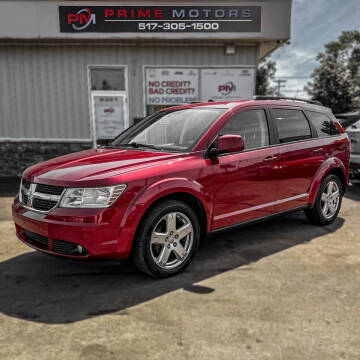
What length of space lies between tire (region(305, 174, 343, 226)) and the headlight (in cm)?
320

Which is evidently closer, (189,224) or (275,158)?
(189,224)

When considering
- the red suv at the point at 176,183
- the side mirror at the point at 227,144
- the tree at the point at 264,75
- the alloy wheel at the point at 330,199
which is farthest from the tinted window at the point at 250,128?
the tree at the point at 264,75

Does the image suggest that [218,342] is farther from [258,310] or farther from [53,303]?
[53,303]

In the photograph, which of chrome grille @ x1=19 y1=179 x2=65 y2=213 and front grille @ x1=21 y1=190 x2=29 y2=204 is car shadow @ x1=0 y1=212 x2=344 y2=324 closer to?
chrome grille @ x1=19 y1=179 x2=65 y2=213

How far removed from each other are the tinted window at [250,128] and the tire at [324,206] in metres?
1.39

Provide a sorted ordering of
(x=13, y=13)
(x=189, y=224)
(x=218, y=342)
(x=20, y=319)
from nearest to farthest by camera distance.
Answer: (x=218, y=342) < (x=20, y=319) < (x=189, y=224) < (x=13, y=13)

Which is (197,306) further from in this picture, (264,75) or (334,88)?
(264,75)

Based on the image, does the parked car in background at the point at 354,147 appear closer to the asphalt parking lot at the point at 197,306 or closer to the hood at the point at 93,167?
the asphalt parking lot at the point at 197,306

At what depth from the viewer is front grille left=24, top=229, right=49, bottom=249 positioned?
353 cm

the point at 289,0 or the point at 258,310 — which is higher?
the point at 289,0

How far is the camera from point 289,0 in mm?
9812

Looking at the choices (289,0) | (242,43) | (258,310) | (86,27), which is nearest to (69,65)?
(86,27)

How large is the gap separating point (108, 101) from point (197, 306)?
8470mm

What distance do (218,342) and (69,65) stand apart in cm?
944
